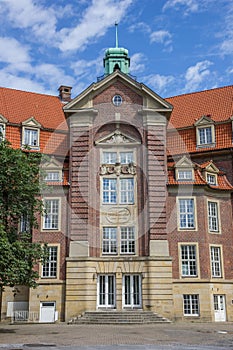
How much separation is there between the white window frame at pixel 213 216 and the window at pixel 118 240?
5743 millimetres

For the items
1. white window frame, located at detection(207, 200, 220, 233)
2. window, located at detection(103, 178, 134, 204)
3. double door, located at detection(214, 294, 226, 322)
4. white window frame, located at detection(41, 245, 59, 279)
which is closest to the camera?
double door, located at detection(214, 294, 226, 322)

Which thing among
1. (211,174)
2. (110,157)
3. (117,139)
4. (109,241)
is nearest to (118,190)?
(110,157)

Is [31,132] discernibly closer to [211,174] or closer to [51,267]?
[51,267]

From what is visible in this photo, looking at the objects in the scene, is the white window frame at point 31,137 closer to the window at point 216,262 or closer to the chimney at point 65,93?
the chimney at point 65,93

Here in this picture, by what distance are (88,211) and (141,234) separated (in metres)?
4.03

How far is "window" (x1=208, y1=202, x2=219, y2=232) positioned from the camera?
106ft

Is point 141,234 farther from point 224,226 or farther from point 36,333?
point 36,333

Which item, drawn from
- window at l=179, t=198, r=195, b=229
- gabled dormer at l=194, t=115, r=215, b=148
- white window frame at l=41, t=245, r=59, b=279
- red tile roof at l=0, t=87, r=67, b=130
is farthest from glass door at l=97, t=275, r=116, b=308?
red tile roof at l=0, t=87, r=67, b=130

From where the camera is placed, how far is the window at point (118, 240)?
31.0m

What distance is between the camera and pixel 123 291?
2998cm

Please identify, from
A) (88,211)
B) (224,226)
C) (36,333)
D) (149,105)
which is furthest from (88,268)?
(149,105)

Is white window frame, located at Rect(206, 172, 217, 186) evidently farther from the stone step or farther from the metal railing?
the metal railing

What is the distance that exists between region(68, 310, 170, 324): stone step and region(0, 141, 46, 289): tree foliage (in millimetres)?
6612

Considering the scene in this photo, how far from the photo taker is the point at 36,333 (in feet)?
72.3
